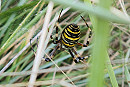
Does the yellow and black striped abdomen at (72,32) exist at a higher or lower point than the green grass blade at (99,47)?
lower

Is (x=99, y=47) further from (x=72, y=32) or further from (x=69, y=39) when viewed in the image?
(x=69, y=39)

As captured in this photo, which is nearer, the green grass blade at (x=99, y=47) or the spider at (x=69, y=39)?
the green grass blade at (x=99, y=47)

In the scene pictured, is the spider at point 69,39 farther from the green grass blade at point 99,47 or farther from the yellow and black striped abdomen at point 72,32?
the green grass blade at point 99,47

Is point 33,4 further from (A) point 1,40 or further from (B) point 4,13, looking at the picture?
(A) point 1,40

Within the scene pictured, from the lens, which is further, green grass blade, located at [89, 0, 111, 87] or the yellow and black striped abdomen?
the yellow and black striped abdomen

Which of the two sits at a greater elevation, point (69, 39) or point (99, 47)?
point (99, 47)

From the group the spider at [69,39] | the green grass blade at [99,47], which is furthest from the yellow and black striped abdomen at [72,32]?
the green grass blade at [99,47]

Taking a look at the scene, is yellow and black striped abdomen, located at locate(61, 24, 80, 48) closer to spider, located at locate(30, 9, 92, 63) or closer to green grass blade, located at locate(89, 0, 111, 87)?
spider, located at locate(30, 9, 92, 63)

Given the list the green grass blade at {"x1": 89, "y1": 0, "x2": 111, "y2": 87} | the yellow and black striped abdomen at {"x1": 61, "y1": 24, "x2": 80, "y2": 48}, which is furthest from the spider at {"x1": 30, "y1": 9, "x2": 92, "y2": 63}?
the green grass blade at {"x1": 89, "y1": 0, "x2": 111, "y2": 87}

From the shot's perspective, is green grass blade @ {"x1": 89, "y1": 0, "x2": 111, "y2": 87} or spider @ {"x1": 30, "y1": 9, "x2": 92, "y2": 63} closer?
green grass blade @ {"x1": 89, "y1": 0, "x2": 111, "y2": 87}

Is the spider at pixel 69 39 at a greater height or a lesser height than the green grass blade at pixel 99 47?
lesser

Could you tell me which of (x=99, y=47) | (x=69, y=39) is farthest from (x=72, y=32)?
(x=99, y=47)

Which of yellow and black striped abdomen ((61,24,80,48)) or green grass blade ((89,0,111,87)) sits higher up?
green grass blade ((89,0,111,87))
